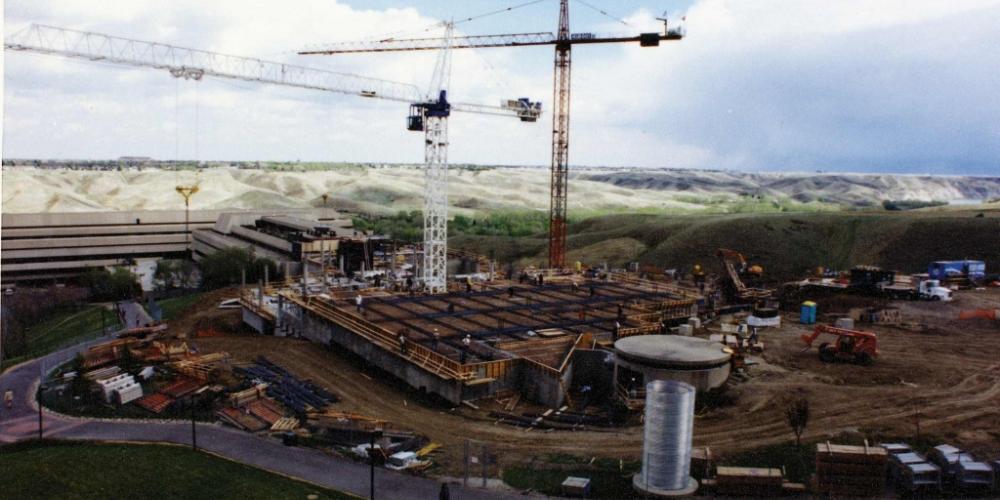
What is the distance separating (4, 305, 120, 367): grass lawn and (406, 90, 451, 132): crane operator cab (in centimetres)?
2358

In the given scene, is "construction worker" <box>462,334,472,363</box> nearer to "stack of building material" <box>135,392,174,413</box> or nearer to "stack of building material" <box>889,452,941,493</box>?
"stack of building material" <box>135,392,174,413</box>

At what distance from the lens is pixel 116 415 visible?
26.6m

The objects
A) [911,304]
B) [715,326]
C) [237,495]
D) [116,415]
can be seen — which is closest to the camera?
[237,495]

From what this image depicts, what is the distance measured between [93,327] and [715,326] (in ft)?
132

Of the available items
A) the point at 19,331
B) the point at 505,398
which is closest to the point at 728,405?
the point at 505,398

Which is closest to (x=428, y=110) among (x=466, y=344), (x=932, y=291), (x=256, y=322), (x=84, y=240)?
(x=256, y=322)

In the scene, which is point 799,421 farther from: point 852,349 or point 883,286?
point 883,286

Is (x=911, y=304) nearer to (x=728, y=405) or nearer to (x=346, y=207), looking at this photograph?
(x=728, y=405)

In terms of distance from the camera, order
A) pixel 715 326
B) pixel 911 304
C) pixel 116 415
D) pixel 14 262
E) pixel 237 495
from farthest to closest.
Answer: pixel 14 262 < pixel 911 304 < pixel 715 326 < pixel 116 415 < pixel 237 495

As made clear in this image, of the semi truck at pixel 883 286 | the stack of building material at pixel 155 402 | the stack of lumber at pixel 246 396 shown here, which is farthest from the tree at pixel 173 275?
the semi truck at pixel 883 286

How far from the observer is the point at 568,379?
30297 millimetres

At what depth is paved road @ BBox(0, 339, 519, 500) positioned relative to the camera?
1998 cm

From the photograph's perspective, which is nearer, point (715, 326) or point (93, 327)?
point (715, 326)

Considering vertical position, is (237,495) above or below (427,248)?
below
